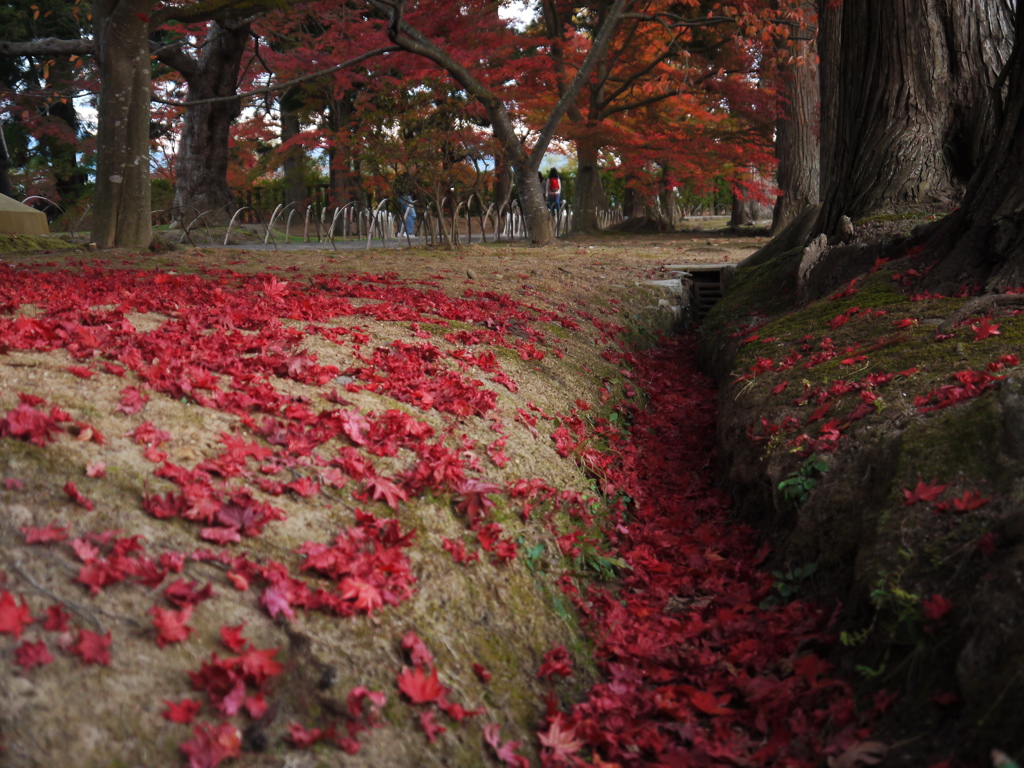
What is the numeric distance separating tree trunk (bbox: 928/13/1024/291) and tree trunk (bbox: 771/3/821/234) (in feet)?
35.6

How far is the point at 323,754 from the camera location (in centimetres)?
172

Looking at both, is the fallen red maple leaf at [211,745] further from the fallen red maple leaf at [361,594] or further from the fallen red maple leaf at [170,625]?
the fallen red maple leaf at [361,594]

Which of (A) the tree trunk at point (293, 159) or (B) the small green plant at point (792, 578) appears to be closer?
(B) the small green plant at point (792, 578)

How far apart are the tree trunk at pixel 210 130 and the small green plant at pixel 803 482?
1551cm

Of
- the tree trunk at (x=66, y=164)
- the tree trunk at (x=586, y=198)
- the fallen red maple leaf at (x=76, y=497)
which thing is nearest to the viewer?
the fallen red maple leaf at (x=76, y=497)

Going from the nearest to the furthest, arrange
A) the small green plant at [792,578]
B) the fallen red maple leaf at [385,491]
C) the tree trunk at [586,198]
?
the fallen red maple leaf at [385,491]
the small green plant at [792,578]
the tree trunk at [586,198]

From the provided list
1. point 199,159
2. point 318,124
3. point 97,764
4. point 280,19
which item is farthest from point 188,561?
point 318,124

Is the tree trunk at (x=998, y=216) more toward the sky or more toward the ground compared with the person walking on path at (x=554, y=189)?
more toward the ground

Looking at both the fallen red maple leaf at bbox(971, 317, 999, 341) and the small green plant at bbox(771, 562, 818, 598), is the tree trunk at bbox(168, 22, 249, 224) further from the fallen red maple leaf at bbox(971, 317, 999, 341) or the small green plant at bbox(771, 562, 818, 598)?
the small green plant at bbox(771, 562, 818, 598)

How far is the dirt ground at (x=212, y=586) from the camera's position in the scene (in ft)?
5.35

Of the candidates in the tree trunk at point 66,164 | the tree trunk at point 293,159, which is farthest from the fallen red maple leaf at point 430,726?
the tree trunk at point 66,164

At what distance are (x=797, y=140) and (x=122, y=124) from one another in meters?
11.8

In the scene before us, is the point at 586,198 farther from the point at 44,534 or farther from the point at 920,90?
the point at 44,534

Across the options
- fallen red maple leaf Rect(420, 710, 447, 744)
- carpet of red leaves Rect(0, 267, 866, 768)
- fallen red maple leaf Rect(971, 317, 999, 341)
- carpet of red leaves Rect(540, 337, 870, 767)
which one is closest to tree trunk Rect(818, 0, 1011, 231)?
fallen red maple leaf Rect(971, 317, 999, 341)
